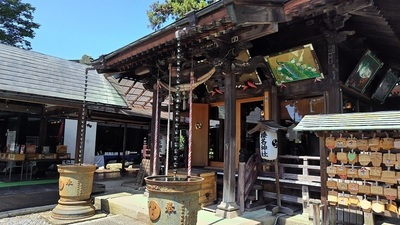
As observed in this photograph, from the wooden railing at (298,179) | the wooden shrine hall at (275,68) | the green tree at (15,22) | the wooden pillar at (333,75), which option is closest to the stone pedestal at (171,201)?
the wooden shrine hall at (275,68)

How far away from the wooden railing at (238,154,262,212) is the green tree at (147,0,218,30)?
11488 mm

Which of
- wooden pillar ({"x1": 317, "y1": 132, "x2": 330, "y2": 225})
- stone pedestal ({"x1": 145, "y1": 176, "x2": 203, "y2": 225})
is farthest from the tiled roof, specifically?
wooden pillar ({"x1": 317, "y1": 132, "x2": 330, "y2": 225})

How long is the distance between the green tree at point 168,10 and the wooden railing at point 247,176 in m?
11.5

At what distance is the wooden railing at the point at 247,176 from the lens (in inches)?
228

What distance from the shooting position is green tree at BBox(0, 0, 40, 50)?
784 inches

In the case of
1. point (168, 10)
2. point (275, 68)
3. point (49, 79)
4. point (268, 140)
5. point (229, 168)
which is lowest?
point (229, 168)

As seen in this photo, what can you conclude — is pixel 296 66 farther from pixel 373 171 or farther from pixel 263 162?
pixel 373 171

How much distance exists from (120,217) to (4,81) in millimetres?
4773

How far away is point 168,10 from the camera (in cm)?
1733

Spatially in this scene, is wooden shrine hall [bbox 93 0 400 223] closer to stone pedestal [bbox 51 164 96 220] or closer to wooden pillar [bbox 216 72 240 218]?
wooden pillar [bbox 216 72 240 218]

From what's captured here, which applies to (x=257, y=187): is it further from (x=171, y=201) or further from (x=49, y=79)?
(x=49, y=79)

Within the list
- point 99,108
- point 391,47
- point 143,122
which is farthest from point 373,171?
point 143,122

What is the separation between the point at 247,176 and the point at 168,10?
45.9ft

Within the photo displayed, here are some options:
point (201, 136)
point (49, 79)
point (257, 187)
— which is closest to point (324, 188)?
point (257, 187)
